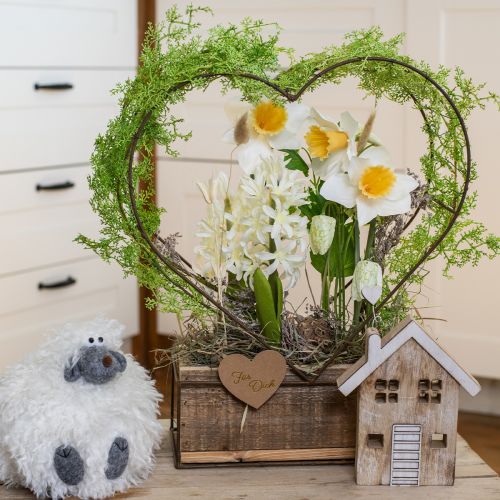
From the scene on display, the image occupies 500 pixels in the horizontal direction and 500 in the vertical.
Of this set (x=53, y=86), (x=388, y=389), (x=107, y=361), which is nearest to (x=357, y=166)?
(x=388, y=389)

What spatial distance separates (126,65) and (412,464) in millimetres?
1854

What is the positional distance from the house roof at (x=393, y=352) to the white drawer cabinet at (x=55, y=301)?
149 cm

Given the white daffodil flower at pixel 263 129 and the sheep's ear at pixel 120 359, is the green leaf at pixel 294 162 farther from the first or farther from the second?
the sheep's ear at pixel 120 359

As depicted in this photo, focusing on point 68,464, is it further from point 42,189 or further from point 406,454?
point 42,189

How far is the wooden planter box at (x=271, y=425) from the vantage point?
1071mm

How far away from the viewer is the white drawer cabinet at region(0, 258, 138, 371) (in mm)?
2348

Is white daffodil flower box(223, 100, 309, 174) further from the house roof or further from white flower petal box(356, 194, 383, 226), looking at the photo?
the house roof

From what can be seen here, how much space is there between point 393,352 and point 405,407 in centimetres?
7

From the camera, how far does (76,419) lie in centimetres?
100

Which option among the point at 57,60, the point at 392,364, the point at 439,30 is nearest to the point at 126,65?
the point at 57,60

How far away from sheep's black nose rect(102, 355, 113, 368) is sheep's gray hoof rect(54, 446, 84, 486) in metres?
0.10

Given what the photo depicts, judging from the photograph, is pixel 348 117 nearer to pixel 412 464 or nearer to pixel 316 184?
pixel 316 184

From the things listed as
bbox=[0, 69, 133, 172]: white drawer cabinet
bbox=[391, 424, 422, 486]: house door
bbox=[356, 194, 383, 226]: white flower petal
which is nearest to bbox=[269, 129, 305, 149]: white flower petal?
bbox=[356, 194, 383, 226]: white flower petal

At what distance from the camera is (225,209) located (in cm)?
110
